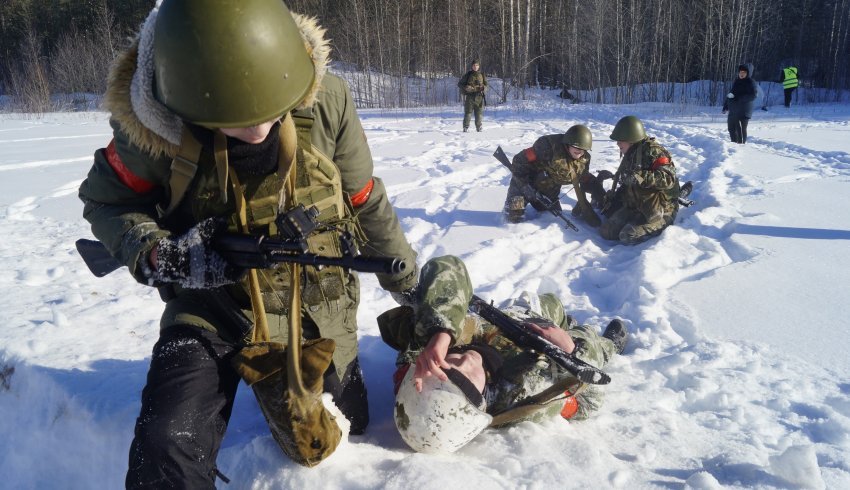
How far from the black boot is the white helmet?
125cm

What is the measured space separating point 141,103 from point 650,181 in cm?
464

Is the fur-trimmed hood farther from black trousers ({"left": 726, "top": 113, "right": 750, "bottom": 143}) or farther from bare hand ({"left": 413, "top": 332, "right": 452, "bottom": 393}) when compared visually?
black trousers ({"left": 726, "top": 113, "right": 750, "bottom": 143})

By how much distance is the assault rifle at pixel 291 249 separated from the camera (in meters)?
1.50

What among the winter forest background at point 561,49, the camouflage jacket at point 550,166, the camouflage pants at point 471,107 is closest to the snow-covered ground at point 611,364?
the camouflage jacket at point 550,166

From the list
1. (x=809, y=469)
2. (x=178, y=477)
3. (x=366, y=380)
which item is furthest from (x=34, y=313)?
(x=809, y=469)

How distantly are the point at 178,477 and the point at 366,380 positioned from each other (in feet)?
3.88

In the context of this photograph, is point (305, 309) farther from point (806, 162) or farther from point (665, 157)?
point (806, 162)

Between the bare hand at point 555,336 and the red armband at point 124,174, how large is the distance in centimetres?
169

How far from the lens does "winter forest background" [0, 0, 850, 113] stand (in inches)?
784

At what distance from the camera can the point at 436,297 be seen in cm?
198

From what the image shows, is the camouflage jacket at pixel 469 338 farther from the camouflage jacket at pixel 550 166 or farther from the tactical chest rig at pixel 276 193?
the camouflage jacket at pixel 550 166

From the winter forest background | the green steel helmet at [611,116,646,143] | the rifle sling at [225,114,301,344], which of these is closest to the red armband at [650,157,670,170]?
the green steel helmet at [611,116,646,143]

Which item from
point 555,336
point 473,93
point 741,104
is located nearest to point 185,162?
point 555,336

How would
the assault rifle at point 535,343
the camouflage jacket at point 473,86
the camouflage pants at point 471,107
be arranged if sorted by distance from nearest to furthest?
the assault rifle at point 535,343 → the camouflage jacket at point 473,86 → the camouflage pants at point 471,107
